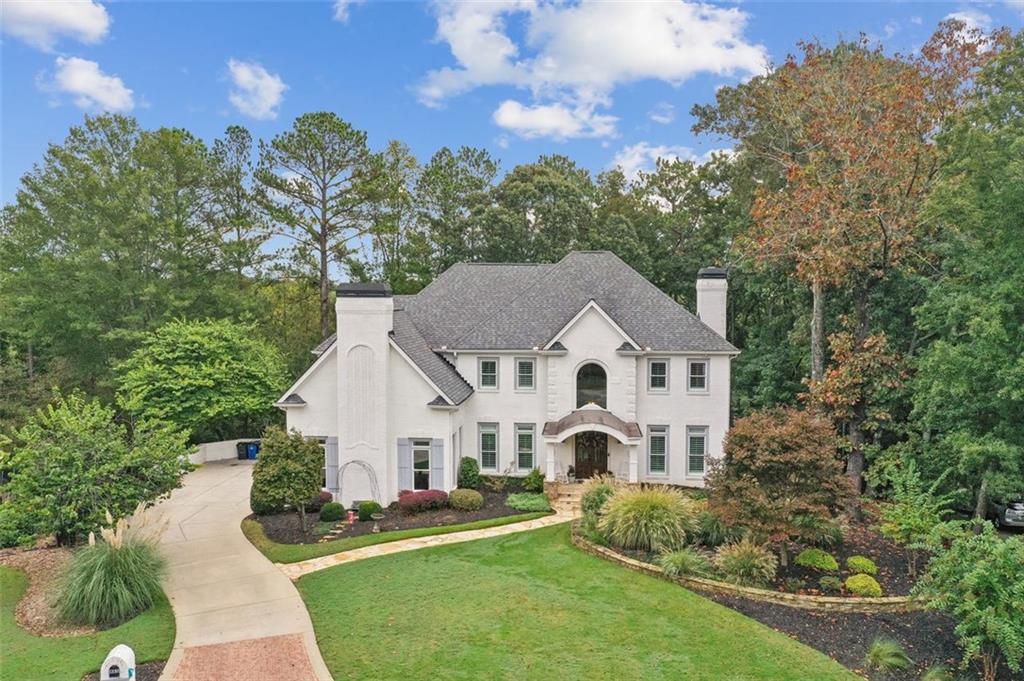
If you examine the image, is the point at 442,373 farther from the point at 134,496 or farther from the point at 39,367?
the point at 39,367

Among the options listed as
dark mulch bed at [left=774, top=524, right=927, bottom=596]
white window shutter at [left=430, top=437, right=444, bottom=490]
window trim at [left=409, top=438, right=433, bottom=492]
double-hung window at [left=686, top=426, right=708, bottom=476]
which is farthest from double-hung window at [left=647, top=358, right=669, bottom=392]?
window trim at [left=409, top=438, right=433, bottom=492]

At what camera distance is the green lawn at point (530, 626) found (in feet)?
32.0

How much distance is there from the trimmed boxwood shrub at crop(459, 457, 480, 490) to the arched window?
463cm

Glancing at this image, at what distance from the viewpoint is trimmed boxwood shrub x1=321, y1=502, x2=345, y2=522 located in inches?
715

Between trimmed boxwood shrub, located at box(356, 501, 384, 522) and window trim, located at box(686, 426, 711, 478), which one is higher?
window trim, located at box(686, 426, 711, 478)

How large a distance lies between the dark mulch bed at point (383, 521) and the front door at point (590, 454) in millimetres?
4201

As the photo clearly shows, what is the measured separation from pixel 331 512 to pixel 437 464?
3.84 m

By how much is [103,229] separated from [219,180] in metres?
6.81

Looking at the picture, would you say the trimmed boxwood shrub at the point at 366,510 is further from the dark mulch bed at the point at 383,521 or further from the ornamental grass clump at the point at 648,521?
the ornamental grass clump at the point at 648,521

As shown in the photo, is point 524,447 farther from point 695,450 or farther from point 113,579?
→ point 113,579

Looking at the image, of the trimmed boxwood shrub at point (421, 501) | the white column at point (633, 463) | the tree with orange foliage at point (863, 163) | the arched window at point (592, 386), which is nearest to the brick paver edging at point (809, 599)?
the white column at point (633, 463)

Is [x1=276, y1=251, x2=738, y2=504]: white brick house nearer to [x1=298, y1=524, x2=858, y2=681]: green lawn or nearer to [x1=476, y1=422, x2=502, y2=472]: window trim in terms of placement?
[x1=476, y1=422, x2=502, y2=472]: window trim

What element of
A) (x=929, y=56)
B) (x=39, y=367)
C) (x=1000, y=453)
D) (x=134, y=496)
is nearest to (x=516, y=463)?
(x=134, y=496)

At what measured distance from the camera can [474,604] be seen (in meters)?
12.1
